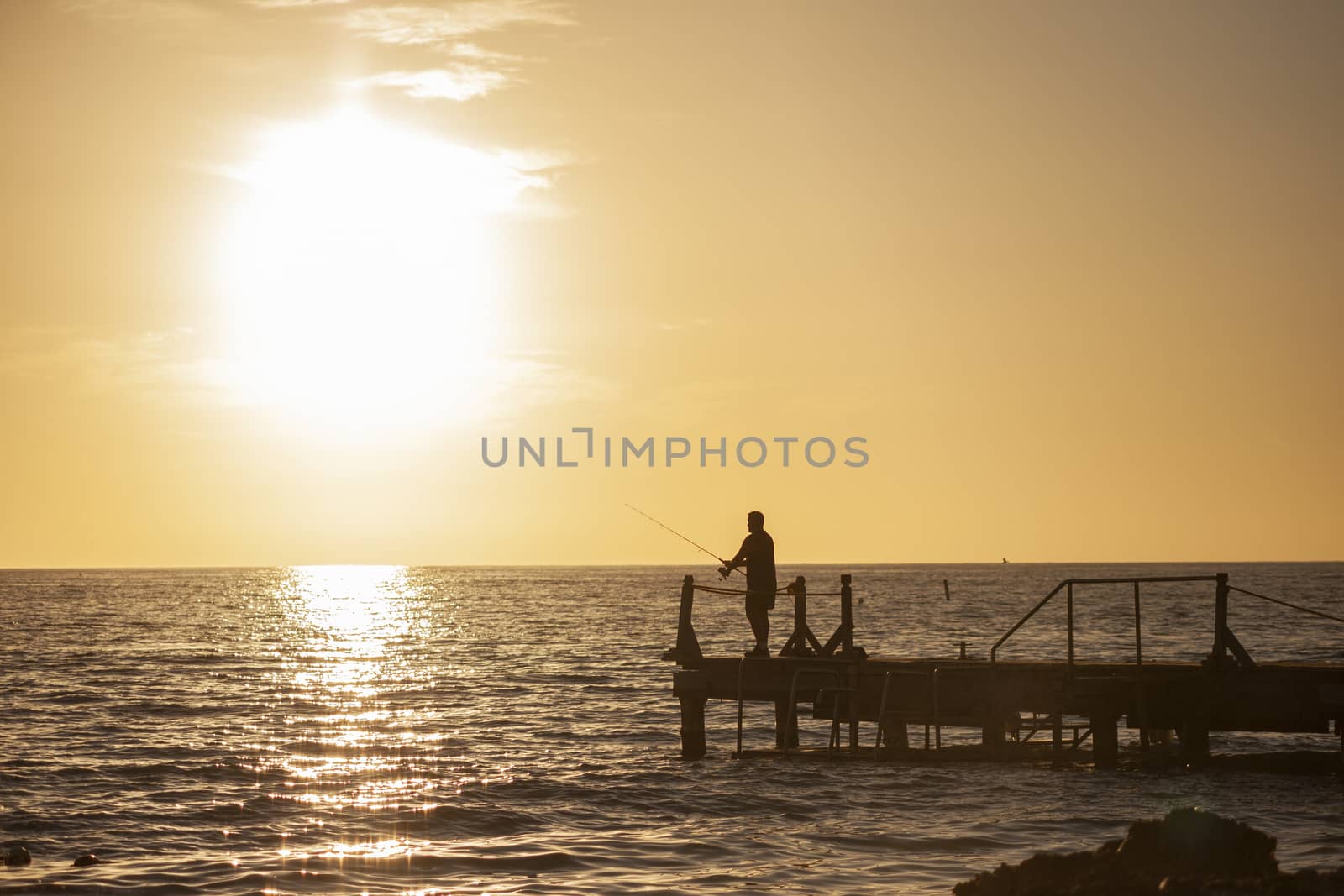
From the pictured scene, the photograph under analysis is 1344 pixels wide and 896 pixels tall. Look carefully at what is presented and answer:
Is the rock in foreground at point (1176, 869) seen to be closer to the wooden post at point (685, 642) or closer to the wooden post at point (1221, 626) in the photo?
the wooden post at point (1221, 626)

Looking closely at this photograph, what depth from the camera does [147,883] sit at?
1391 cm

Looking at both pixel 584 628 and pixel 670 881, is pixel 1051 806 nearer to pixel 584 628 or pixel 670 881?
pixel 670 881

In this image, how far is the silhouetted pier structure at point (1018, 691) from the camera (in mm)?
18875

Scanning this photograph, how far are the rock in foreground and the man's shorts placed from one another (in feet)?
34.2

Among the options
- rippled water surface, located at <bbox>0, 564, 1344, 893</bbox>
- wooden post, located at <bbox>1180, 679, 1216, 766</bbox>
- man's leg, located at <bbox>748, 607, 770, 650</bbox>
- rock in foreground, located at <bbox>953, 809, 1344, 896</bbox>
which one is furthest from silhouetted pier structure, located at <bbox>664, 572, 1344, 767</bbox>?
rock in foreground, located at <bbox>953, 809, 1344, 896</bbox>

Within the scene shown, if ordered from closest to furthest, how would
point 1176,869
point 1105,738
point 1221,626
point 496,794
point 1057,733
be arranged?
point 1176,869
point 1221,626
point 496,794
point 1105,738
point 1057,733

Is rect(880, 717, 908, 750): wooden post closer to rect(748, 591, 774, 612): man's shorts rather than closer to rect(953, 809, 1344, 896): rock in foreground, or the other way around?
rect(748, 591, 774, 612): man's shorts

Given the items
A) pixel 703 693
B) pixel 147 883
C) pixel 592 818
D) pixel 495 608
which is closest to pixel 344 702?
pixel 703 693

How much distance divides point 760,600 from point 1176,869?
A: 11.6 m

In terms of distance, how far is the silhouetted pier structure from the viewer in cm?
1888

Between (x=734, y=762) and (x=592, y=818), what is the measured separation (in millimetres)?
4824

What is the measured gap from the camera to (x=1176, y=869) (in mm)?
10266

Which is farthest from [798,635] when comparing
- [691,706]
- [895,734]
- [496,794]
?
[496,794]

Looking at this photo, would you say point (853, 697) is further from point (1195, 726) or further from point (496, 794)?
point (496, 794)
